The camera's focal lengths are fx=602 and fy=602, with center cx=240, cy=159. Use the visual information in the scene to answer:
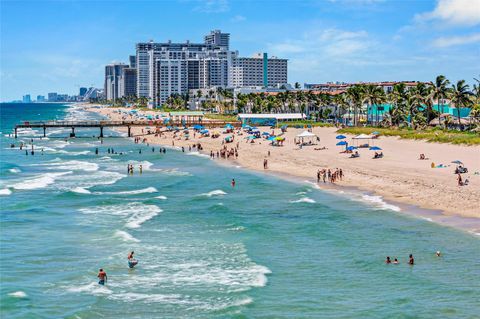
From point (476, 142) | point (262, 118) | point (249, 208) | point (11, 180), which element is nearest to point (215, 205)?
point (249, 208)

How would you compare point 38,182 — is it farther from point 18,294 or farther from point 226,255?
point 18,294

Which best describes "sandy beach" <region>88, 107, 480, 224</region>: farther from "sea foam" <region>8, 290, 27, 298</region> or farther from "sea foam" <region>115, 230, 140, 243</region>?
"sea foam" <region>8, 290, 27, 298</region>

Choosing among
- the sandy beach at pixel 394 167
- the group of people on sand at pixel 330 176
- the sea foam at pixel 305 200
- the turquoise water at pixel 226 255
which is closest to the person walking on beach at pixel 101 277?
the turquoise water at pixel 226 255

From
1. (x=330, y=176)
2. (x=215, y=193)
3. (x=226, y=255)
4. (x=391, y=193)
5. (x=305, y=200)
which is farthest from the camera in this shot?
(x=330, y=176)

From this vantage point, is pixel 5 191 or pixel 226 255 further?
pixel 5 191

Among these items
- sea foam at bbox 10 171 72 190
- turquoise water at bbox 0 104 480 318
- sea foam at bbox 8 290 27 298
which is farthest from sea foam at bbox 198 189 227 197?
sea foam at bbox 8 290 27 298

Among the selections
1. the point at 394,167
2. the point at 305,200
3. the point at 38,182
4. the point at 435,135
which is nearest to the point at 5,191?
the point at 38,182

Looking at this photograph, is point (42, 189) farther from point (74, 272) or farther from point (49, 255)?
point (74, 272)

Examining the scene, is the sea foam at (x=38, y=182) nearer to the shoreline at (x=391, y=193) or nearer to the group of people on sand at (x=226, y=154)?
the shoreline at (x=391, y=193)
